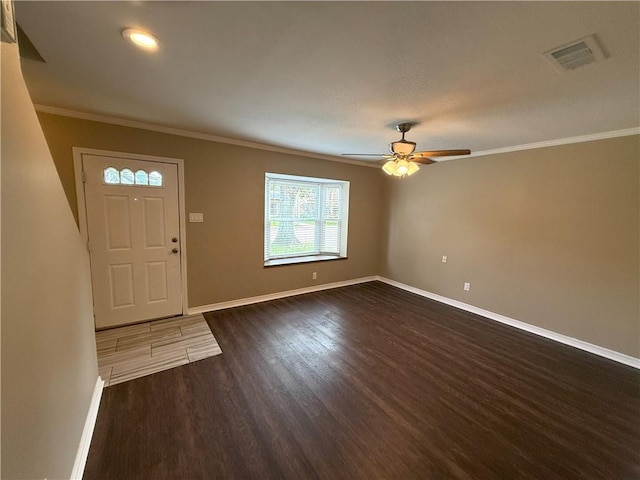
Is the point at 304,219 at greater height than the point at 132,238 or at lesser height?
greater

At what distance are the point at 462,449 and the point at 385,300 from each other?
2.71m

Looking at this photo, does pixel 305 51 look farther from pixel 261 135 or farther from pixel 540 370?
pixel 540 370

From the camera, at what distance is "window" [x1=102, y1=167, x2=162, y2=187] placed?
9.71 feet

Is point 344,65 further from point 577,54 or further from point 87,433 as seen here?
point 87,433

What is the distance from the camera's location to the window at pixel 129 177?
9.71 feet

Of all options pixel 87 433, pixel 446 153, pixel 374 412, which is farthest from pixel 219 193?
pixel 374 412

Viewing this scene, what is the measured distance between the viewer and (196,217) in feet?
11.5

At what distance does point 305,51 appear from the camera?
1.53 metres

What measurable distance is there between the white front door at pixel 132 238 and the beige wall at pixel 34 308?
5.34 ft

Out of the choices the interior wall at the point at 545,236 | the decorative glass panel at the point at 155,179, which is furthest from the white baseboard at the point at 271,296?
the decorative glass panel at the point at 155,179

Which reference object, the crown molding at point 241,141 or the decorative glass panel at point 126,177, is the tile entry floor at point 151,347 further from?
the crown molding at point 241,141

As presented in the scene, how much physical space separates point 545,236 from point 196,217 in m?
4.44

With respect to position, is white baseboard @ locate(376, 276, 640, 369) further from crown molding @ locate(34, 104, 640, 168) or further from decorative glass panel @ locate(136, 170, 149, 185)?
decorative glass panel @ locate(136, 170, 149, 185)

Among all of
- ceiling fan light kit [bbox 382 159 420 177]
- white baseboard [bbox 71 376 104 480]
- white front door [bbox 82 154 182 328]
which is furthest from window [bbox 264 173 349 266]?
white baseboard [bbox 71 376 104 480]
